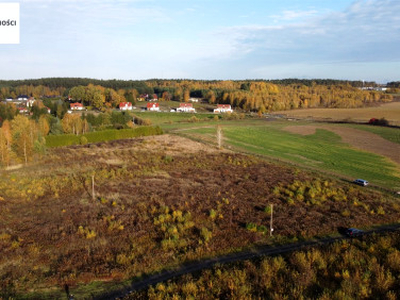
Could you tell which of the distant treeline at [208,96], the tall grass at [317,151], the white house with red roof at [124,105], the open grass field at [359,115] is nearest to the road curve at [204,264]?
the tall grass at [317,151]

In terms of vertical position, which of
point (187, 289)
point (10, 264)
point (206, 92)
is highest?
point (206, 92)

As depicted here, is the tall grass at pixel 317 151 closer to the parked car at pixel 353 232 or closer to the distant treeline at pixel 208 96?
the parked car at pixel 353 232

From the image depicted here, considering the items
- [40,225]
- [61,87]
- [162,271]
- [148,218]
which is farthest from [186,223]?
[61,87]

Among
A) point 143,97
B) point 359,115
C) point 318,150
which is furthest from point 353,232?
point 143,97

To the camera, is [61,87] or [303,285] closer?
[303,285]

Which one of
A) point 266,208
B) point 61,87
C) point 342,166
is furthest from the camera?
point 61,87

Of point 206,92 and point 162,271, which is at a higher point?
point 206,92

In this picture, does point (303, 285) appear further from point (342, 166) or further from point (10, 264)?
point (342, 166)
